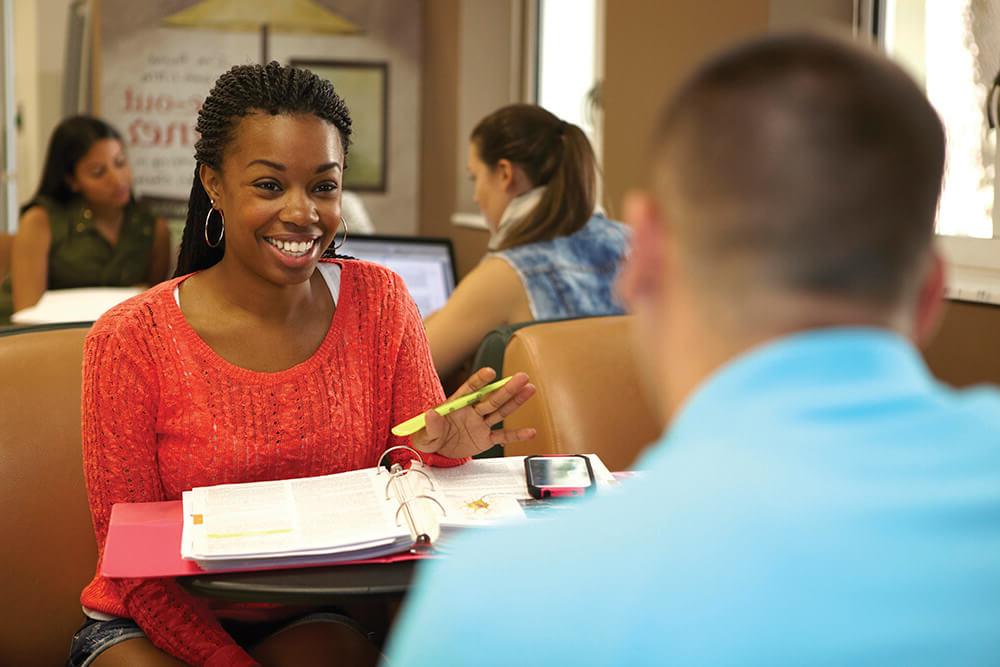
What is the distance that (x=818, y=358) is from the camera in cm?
57

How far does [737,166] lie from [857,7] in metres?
2.52

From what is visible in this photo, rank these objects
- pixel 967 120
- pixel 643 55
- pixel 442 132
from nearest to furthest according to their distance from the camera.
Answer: pixel 967 120 < pixel 643 55 < pixel 442 132

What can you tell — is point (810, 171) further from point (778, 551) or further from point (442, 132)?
point (442, 132)

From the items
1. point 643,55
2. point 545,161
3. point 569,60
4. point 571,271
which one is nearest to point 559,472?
point 571,271

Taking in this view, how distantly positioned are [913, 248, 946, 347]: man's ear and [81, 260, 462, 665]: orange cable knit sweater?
1.02 metres

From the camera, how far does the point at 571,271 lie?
2.83 metres

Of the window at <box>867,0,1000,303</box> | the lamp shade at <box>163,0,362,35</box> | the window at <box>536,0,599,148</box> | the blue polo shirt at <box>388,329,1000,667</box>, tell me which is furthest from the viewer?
the lamp shade at <box>163,0,362,35</box>

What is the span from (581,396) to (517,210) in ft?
3.31

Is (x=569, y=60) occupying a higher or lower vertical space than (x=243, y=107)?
higher

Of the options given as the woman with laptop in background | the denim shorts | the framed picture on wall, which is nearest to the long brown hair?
the woman with laptop in background

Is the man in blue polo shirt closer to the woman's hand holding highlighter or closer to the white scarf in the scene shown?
the woman's hand holding highlighter

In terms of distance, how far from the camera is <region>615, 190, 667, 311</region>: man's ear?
654 mm

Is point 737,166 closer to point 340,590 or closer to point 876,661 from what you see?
point 876,661

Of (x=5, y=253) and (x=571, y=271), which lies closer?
(x=571, y=271)
